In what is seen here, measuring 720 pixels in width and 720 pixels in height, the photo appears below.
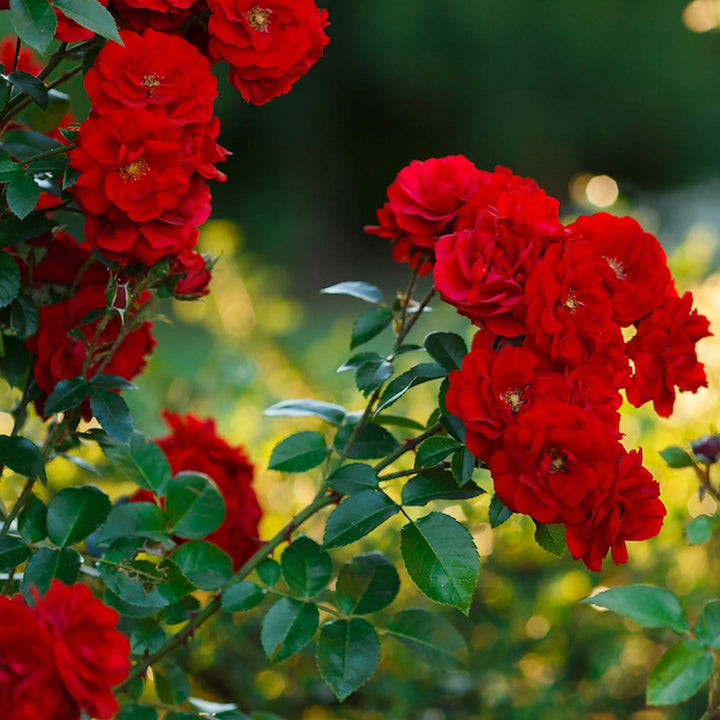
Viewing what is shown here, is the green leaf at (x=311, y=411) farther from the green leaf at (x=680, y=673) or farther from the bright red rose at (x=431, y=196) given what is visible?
the green leaf at (x=680, y=673)

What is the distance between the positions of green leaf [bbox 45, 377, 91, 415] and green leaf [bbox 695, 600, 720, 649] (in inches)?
19.6

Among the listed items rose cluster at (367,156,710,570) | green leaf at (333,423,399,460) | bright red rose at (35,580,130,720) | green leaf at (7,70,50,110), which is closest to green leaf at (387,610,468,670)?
green leaf at (333,423,399,460)

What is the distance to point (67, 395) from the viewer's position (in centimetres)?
78

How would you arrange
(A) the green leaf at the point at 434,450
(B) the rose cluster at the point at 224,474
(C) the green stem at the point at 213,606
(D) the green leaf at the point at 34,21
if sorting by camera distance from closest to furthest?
(D) the green leaf at the point at 34,21
(A) the green leaf at the point at 434,450
(C) the green stem at the point at 213,606
(B) the rose cluster at the point at 224,474

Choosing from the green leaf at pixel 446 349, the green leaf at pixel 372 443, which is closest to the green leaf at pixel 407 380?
the green leaf at pixel 446 349

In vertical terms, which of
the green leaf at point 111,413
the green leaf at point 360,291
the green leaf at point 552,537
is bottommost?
the green leaf at point 111,413

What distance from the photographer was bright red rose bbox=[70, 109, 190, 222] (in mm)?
683

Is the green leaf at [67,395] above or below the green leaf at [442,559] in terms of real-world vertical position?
below

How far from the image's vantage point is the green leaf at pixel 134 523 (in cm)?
80

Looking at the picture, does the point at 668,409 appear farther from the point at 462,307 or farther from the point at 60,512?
the point at 60,512

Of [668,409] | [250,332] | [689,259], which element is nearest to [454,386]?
[668,409]

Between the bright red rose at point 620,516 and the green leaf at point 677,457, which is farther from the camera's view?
the green leaf at point 677,457

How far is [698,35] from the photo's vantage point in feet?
26.1

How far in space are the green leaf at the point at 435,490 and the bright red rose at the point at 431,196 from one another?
0.67 ft
